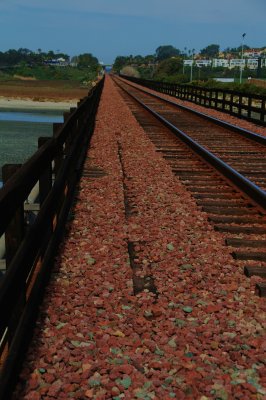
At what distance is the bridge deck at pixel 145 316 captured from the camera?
3.22m

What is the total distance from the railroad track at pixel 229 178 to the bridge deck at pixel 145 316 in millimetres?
228

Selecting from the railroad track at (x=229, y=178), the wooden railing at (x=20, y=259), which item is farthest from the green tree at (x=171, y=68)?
the wooden railing at (x=20, y=259)

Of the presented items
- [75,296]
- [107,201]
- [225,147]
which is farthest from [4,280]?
[225,147]

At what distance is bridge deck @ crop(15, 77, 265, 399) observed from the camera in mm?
3224

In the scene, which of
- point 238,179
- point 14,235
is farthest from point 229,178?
point 14,235

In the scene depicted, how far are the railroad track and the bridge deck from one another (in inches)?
9.0

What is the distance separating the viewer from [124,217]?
690 cm

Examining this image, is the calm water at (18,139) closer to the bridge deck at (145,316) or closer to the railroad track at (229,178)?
the railroad track at (229,178)

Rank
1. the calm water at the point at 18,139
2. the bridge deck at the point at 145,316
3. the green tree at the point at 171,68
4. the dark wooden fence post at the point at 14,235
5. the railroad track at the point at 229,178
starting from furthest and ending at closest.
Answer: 1. the green tree at the point at 171,68
2. the calm water at the point at 18,139
3. the railroad track at the point at 229,178
4. the dark wooden fence post at the point at 14,235
5. the bridge deck at the point at 145,316

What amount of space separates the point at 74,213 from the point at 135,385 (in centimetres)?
410

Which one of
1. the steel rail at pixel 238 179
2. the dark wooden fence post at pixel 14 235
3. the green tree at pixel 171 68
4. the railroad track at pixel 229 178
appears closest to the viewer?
the dark wooden fence post at pixel 14 235

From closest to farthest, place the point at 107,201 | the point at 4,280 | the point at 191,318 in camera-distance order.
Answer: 1. the point at 4,280
2. the point at 191,318
3. the point at 107,201

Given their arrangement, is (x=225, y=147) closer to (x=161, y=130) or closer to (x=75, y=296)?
(x=161, y=130)

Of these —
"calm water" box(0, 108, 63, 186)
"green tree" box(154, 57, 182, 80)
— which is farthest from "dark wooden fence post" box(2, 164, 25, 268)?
"green tree" box(154, 57, 182, 80)
